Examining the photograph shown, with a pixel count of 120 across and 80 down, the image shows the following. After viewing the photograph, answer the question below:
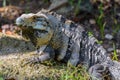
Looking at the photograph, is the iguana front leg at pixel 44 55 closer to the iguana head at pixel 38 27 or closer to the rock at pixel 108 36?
the iguana head at pixel 38 27

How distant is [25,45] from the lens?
6422 mm

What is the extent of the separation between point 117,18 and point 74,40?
9.42ft

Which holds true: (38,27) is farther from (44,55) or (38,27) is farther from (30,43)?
(30,43)

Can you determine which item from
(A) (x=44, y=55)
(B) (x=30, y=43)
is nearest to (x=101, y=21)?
(B) (x=30, y=43)

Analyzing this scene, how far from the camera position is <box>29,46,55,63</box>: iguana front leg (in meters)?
5.80

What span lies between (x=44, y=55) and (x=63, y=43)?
0.95ft

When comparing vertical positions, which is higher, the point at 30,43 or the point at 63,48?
the point at 30,43

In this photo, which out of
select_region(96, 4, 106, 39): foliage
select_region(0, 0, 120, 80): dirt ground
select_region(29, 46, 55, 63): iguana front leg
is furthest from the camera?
select_region(96, 4, 106, 39): foliage

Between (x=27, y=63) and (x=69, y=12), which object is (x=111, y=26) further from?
(x=27, y=63)

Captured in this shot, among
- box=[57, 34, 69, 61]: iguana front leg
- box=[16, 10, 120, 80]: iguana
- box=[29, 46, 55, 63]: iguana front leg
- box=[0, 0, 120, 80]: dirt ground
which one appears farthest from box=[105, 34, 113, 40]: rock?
box=[29, 46, 55, 63]: iguana front leg

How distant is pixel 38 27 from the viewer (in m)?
5.73

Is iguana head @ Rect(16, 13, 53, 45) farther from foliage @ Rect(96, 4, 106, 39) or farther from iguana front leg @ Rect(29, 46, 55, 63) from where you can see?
foliage @ Rect(96, 4, 106, 39)

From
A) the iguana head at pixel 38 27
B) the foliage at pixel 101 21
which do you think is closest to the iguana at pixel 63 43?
the iguana head at pixel 38 27

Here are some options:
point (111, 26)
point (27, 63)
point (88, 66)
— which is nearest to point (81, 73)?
point (88, 66)
